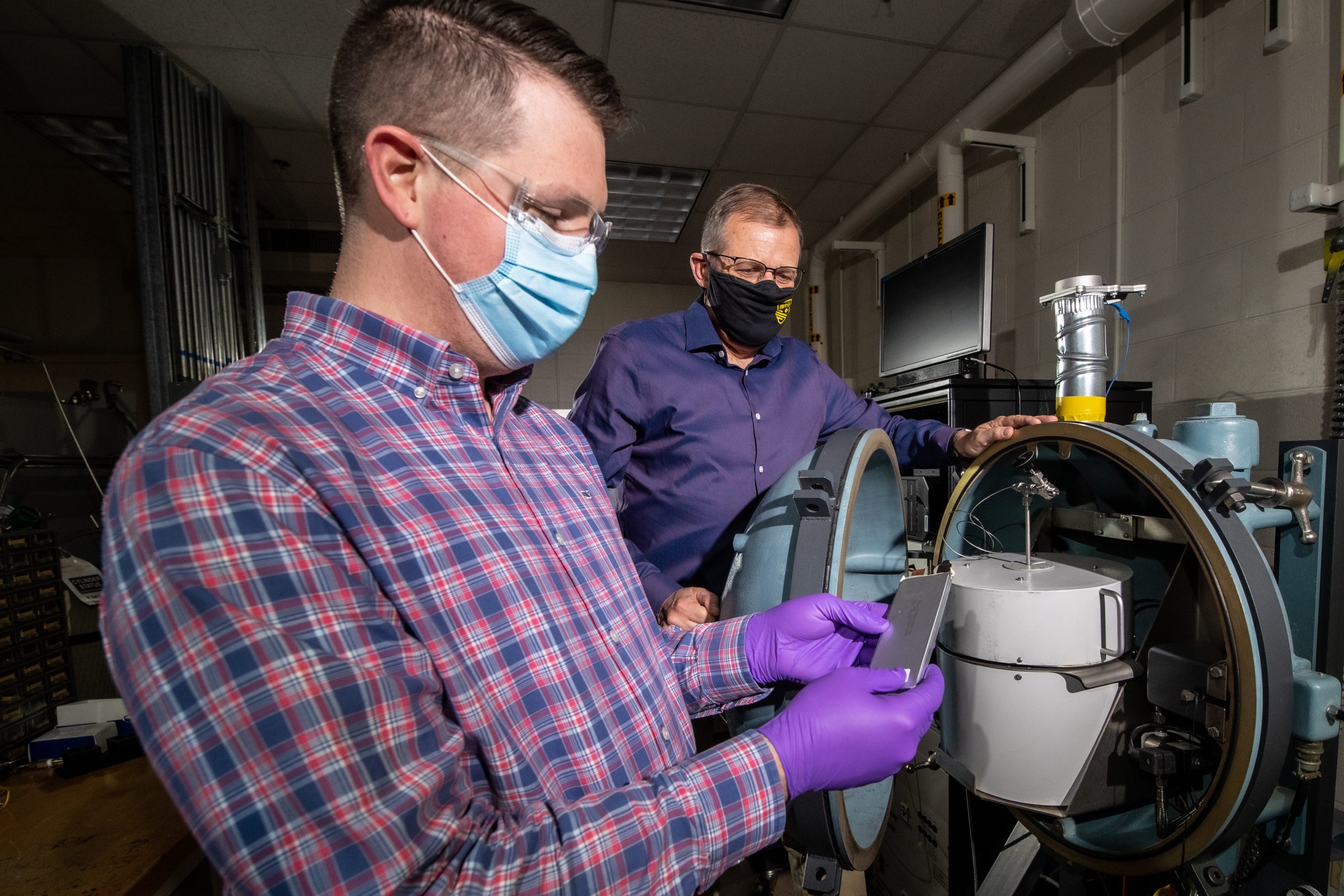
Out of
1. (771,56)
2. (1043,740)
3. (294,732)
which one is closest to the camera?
(294,732)

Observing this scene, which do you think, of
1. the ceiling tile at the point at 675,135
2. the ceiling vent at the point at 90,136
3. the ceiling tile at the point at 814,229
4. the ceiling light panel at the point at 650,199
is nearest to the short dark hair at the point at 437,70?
the ceiling tile at the point at 675,135

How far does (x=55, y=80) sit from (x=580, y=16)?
7.45 feet

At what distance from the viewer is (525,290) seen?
62 centimetres

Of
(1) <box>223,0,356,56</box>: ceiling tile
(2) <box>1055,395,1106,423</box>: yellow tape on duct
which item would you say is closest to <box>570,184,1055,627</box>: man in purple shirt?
(2) <box>1055,395,1106,423</box>: yellow tape on duct

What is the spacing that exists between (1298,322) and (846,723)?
73.5 inches

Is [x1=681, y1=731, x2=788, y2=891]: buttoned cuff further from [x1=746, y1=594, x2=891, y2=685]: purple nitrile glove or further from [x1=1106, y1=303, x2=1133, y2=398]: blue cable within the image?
[x1=1106, y1=303, x2=1133, y2=398]: blue cable

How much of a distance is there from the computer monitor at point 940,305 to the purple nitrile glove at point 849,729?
176cm

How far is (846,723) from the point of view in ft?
1.92

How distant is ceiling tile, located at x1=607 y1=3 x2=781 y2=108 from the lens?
6.88ft

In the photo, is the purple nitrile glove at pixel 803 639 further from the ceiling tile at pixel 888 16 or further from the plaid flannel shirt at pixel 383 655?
the ceiling tile at pixel 888 16

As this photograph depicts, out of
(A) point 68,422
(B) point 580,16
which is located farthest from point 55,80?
(B) point 580,16

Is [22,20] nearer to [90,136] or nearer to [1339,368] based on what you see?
[90,136]

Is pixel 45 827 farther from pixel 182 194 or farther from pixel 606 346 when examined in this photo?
pixel 182 194

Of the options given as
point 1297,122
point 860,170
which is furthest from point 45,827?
point 860,170
